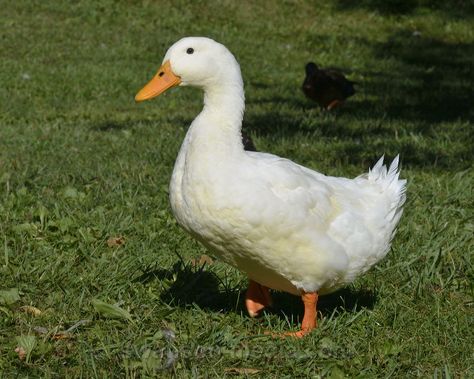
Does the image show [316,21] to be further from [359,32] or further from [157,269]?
[157,269]

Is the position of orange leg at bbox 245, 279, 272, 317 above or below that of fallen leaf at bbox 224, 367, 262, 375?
below

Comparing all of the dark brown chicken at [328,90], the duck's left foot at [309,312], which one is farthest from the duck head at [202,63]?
the dark brown chicken at [328,90]

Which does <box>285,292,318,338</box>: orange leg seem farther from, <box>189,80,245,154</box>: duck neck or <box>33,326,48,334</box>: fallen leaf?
<box>33,326,48,334</box>: fallen leaf

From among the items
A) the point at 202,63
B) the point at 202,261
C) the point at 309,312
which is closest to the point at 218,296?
the point at 202,261

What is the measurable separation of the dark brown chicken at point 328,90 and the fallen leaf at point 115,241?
6.00 metres

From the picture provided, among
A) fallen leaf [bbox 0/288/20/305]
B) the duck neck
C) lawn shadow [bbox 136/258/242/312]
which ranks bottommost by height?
lawn shadow [bbox 136/258/242/312]

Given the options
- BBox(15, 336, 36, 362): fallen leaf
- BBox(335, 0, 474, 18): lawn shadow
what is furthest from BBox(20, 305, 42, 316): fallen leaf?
BBox(335, 0, 474, 18): lawn shadow

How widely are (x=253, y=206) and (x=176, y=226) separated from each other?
215 centimetres

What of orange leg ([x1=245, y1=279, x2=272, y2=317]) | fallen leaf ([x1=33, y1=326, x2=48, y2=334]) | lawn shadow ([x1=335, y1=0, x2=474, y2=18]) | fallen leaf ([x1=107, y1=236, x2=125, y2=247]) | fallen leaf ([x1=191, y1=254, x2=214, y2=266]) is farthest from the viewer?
lawn shadow ([x1=335, y1=0, x2=474, y2=18])

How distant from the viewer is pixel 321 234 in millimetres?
4301

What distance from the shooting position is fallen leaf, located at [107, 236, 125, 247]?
557 cm

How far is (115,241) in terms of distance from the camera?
222 inches

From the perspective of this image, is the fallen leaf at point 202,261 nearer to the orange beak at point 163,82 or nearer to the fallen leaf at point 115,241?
the fallen leaf at point 115,241

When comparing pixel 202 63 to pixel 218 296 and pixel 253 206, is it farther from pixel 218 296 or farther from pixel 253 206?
pixel 218 296
